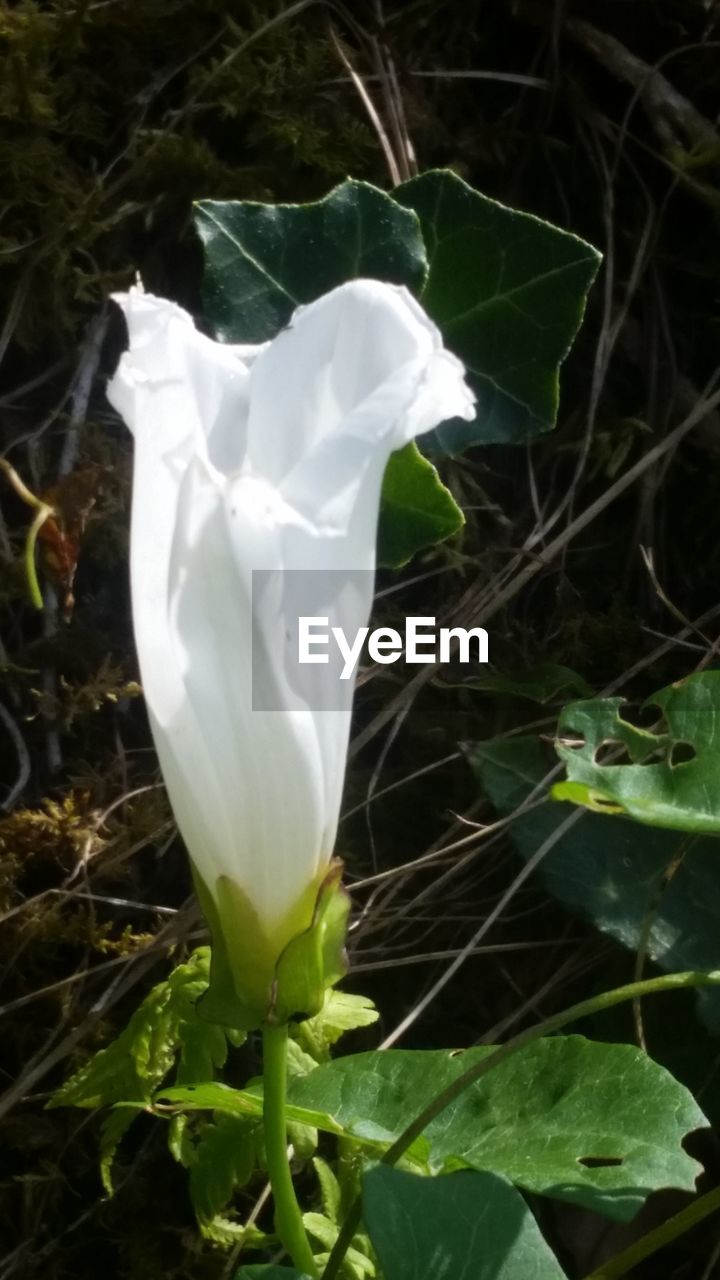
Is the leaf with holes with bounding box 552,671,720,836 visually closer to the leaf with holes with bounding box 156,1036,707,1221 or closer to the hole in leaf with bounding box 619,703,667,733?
the hole in leaf with bounding box 619,703,667,733

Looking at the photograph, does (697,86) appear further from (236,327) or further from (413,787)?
(413,787)

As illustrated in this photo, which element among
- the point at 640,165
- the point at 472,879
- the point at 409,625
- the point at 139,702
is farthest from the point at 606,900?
the point at 640,165

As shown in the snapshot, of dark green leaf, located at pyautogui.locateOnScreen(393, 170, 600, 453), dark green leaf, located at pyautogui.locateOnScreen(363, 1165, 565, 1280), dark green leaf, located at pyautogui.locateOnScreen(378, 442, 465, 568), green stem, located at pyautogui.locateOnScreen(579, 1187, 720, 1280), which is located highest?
dark green leaf, located at pyautogui.locateOnScreen(393, 170, 600, 453)

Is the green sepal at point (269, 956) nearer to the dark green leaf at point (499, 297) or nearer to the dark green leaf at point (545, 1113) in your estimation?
the dark green leaf at point (545, 1113)

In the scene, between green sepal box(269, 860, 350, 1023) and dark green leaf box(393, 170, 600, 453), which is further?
dark green leaf box(393, 170, 600, 453)

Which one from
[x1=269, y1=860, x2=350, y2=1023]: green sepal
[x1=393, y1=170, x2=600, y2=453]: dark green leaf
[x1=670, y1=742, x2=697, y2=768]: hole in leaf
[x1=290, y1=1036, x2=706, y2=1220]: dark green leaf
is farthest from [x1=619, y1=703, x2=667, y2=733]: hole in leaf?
[x1=269, y1=860, x2=350, y2=1023]: green sepal

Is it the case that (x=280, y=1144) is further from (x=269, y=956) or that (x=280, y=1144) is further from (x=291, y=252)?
(x=291, y=252)
